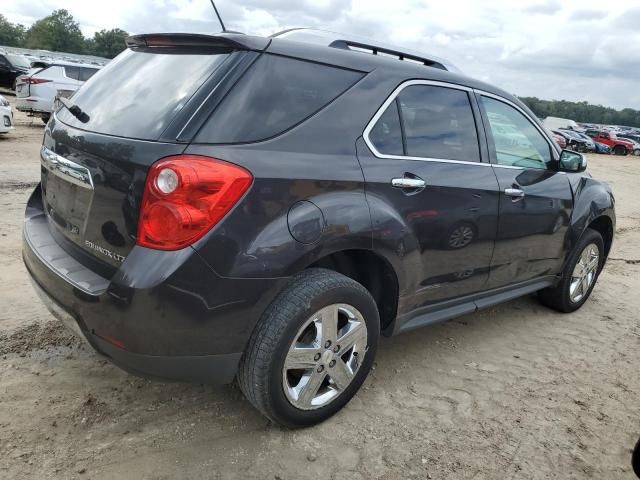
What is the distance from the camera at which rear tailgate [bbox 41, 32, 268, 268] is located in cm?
218

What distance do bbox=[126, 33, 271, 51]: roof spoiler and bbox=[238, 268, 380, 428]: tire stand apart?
1013mm

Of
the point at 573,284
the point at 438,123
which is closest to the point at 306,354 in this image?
the point at 438,123

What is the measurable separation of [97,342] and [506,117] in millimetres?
2836

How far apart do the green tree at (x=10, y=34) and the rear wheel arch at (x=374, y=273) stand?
10195 centimetres

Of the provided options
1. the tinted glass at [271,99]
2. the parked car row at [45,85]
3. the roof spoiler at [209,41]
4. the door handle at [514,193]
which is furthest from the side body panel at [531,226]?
the parked car row at [45,85]

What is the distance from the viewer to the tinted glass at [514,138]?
348 cm

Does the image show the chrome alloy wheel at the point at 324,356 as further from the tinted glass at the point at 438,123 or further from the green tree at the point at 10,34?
the green tree at the point at 10,34

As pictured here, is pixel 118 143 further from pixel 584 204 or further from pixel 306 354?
pixel 584 204

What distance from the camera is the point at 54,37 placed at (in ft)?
299

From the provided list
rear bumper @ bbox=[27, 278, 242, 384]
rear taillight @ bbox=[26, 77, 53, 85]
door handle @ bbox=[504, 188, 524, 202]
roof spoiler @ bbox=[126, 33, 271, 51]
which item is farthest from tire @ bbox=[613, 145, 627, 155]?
rear bumper @ bbox=[27, 278, 242, 384]

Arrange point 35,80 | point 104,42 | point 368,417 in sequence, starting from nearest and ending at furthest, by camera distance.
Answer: point 368,417
point 35,80
point 104,42

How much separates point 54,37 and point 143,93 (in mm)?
104027

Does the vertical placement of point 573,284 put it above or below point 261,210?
below

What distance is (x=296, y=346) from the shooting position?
97.0 inches
